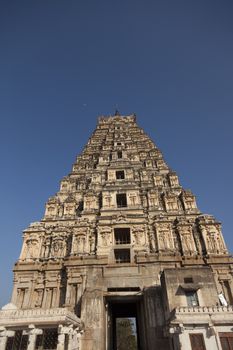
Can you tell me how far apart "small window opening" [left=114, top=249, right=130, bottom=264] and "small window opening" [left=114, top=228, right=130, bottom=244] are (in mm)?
1352

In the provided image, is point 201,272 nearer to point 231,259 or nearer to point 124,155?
point 231,259

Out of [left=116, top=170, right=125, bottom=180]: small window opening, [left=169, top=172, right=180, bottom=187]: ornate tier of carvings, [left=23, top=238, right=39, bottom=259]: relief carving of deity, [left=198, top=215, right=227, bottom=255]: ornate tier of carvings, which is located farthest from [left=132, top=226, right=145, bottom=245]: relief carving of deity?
[left=23, top=238, right=39, bottom=259]: relief carving of deity

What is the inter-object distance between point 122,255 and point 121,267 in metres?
3.55

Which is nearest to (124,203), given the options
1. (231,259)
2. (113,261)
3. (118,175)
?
(118,175)

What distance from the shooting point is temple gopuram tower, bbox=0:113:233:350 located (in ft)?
53.0

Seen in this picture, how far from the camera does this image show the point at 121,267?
2342cm

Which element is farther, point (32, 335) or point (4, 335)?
point (4, 335)

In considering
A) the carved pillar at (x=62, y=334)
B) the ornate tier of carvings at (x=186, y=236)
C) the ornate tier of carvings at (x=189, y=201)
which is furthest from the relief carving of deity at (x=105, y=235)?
the carved pillar at (x=62, y=334)

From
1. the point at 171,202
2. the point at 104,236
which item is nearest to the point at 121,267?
the point at 104,236

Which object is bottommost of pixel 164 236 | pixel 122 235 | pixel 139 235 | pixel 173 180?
pixel 164 236

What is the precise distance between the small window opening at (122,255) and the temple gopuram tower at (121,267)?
0.36 ft

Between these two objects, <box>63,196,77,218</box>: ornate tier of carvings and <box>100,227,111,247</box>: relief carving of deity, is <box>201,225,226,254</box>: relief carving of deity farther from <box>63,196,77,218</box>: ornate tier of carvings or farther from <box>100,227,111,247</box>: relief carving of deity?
<box>63,196,77,218</box>: ornate tier of carvings

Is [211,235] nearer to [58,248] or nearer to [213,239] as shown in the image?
[213,239]

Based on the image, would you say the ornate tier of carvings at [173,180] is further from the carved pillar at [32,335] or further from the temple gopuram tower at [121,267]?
the carved pillar at [32,335]
